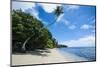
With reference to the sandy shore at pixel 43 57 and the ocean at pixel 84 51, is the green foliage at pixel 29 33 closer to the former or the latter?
the sandy shore at pixel 43 57

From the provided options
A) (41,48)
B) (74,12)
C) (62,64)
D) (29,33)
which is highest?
(74,12)

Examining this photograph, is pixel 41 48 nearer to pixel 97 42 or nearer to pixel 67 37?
pixel 67 37

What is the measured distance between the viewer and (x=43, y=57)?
2.77m

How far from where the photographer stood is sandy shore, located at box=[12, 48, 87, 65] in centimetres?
264

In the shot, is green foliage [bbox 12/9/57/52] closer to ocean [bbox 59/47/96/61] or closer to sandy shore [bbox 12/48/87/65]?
sandy shore [bbox 12/48/87/65]

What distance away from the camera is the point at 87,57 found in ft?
9.82

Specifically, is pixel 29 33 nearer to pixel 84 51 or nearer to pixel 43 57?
pixel 43 57

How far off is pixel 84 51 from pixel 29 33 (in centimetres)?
82

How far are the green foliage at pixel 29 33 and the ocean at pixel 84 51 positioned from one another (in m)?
0.21

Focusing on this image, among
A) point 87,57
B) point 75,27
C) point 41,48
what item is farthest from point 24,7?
point 87,57

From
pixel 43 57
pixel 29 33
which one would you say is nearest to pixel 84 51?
pixel 43 57

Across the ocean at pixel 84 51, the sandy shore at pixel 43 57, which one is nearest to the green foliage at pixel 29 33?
the sandy shore at pixel 43 57

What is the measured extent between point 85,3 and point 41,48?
2.93 ft

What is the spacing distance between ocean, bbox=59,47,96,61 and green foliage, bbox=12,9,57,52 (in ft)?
0.70
